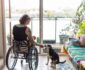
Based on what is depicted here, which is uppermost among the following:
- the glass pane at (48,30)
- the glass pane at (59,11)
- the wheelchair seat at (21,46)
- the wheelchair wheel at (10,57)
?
the glass pane at (59,11)

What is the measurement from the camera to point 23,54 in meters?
4.12

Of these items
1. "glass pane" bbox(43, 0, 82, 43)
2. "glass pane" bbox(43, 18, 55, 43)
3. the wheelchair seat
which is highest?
"glass pane" bbox(43, 0, 82, 43)

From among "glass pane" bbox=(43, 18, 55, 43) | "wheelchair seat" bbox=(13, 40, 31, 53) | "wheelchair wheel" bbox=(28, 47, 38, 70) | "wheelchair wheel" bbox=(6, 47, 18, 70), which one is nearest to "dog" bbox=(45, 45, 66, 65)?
"wheelchair wheel" bbox=(28, 47, 38, 70)

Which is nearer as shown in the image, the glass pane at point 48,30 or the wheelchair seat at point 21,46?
the wheelchair seat at point 21,46

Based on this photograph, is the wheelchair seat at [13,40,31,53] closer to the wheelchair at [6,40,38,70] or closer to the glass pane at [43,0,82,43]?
the wheelchair at [6,40,38,70]

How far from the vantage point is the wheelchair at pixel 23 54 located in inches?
159

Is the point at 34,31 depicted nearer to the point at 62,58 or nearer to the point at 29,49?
the point at 62,58

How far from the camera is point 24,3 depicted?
546 cm

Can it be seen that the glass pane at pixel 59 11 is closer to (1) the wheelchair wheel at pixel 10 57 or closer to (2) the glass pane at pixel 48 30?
(2) the glass pane at pixel 48 30

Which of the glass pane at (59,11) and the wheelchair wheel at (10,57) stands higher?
the glass pane at (59,11)

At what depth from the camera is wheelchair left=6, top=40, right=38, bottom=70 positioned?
403 cm

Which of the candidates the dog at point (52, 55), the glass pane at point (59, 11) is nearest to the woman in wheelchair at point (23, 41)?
the dog at point (52, 55)

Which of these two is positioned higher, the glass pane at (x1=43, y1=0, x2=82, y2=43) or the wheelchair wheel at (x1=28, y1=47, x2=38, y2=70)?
the glass pane at (x1=43, y1=0, x2=82, y2=43)

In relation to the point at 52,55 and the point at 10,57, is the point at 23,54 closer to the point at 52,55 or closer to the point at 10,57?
the point at 10,57
